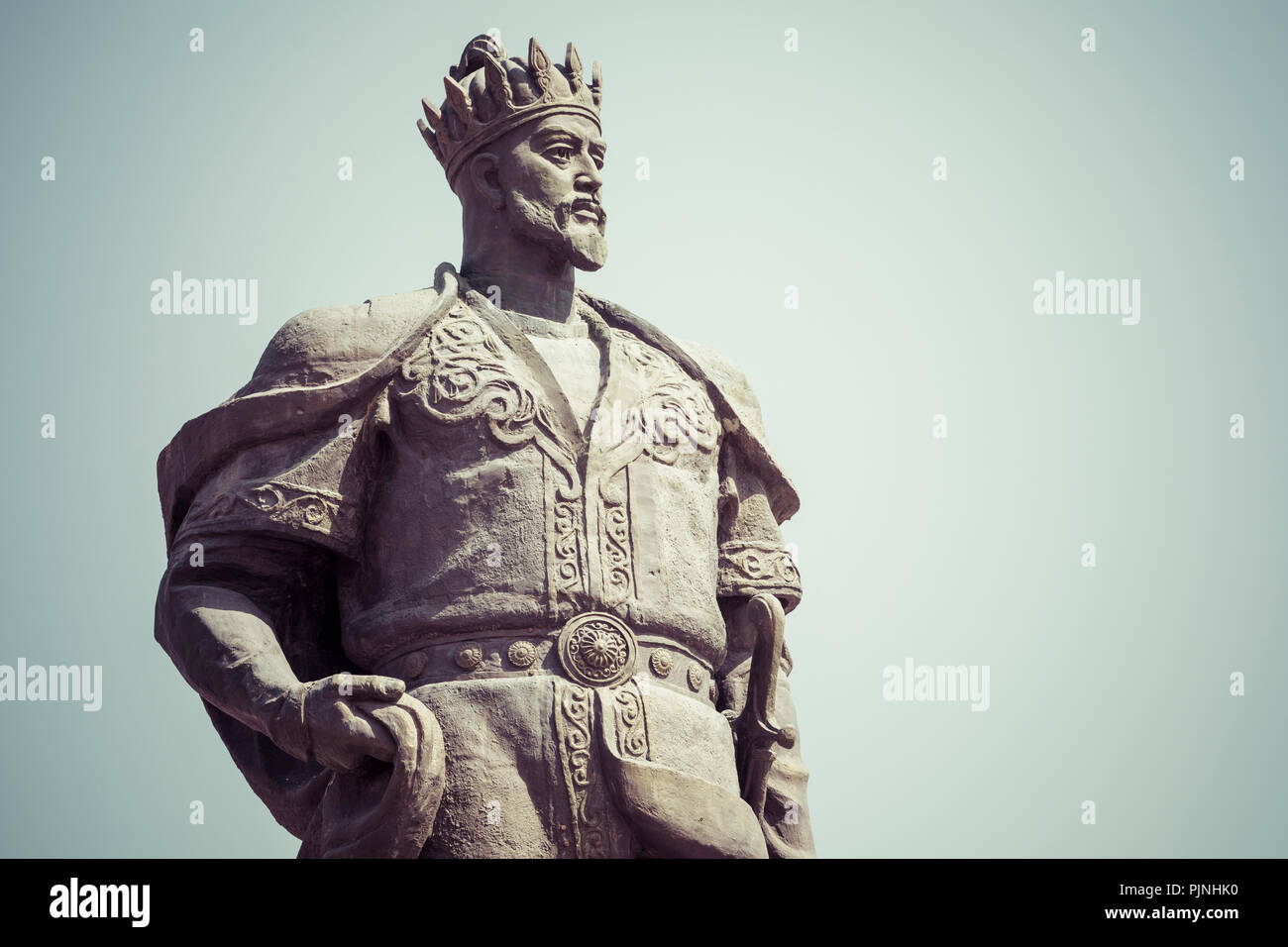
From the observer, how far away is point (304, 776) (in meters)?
11.3

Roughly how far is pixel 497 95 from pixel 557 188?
0.54 m

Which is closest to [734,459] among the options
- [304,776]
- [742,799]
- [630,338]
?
[630,338]

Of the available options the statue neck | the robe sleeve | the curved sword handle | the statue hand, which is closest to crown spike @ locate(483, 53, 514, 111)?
the statue neck

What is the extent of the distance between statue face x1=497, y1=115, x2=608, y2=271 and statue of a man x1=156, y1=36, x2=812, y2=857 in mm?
13

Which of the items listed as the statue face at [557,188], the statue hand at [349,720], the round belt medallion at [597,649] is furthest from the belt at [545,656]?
the statue face at [557,188]

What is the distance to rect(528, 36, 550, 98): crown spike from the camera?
11.8 m

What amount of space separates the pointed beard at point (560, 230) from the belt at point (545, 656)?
1.94m

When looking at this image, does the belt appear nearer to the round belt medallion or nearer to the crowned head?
the round belt medallion

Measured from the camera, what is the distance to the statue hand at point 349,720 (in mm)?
10180

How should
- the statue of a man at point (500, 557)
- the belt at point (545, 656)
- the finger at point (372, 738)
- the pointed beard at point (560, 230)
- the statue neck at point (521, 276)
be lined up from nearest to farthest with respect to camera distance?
1. the finger at point (372, 738)
2. the statue of a man at point (500, 557)
3. the belt at point (545, 656)
4. the pointed beard at point (560, 230)
5. the statue neck at point (521, 276)

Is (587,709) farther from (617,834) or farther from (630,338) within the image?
(630,338)

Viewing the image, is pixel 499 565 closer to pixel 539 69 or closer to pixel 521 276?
pixel 521 276

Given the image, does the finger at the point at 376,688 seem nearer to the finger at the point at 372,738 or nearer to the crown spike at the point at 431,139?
the finger at the point at 372,738

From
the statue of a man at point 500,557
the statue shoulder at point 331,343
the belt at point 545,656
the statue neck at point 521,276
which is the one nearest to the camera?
the statue of a man at point 500,557
